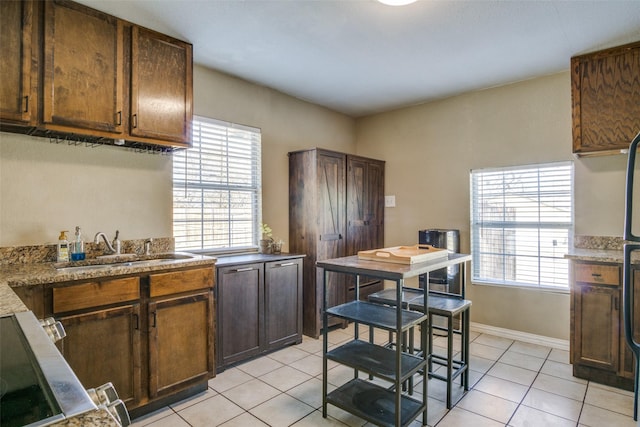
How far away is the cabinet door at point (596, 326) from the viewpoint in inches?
103

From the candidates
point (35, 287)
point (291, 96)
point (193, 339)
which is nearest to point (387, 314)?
point (193, 339)

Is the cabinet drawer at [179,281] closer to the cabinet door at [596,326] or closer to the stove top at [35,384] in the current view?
the stove top at [35,384]

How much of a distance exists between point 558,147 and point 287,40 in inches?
111

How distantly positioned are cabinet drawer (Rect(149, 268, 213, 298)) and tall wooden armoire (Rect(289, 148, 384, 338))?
4.73 feet

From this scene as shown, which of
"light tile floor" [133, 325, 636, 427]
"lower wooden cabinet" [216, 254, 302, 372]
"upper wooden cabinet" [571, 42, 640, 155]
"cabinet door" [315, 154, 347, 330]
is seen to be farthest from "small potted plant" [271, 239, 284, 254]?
"upper wooden cabinet" [571, 42, 640, 155]

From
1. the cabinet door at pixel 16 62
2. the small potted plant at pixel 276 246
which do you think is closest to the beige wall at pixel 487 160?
the small potted plant at pixel 276 246

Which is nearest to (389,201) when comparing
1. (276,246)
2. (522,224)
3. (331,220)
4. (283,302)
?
(331,220)

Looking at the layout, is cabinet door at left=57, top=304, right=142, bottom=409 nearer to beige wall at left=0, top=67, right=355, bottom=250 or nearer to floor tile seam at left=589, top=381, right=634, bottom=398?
beige wall at left=0, top=67, right=355, bottom=250

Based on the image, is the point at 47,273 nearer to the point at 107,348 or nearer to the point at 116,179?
the point at 107,348

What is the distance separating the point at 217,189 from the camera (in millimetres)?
3482

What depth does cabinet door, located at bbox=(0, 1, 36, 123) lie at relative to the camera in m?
2.00

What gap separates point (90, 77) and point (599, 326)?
411 centimetres

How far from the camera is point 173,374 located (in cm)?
237

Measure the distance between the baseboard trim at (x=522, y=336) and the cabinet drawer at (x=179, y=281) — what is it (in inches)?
120
